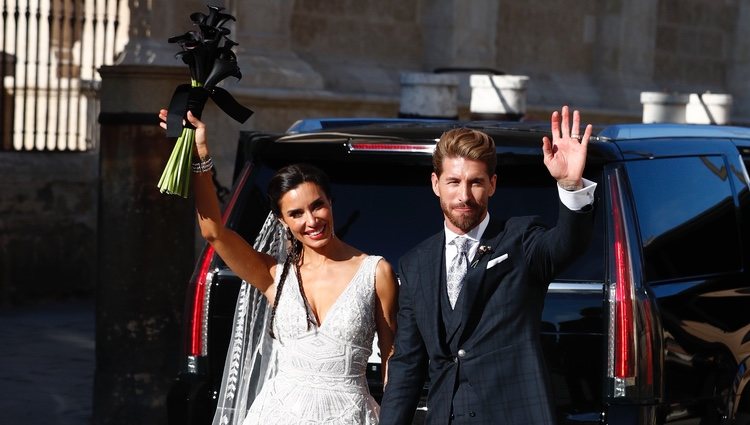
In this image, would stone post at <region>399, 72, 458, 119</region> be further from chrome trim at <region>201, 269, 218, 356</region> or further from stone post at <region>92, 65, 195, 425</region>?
chrome trim at <region>201, 269, 218, 356</region>

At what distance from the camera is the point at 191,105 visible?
4.85 meters

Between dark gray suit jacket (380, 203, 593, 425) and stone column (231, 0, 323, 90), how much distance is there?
35.2 feet

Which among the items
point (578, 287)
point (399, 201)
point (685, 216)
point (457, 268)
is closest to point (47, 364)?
point (399, 201)

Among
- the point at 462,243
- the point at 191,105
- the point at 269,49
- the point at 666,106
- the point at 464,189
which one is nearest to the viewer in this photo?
the point at 464,189

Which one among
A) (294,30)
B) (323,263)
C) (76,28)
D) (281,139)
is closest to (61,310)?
(76,28)

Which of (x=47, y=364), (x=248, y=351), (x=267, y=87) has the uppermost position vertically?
(x=267, y=87)

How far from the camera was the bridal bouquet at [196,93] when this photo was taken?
4.85 metres

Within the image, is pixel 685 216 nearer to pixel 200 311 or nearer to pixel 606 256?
pixel 606 256

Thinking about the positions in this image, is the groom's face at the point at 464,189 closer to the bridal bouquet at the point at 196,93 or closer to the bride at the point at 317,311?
the bride at the point at 317,311

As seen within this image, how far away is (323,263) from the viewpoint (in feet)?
16.3

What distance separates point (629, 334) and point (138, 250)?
3418 millimetres

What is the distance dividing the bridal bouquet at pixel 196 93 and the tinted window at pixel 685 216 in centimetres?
160

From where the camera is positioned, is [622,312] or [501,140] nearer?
[622,312]

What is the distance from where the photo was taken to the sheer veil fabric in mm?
5242
